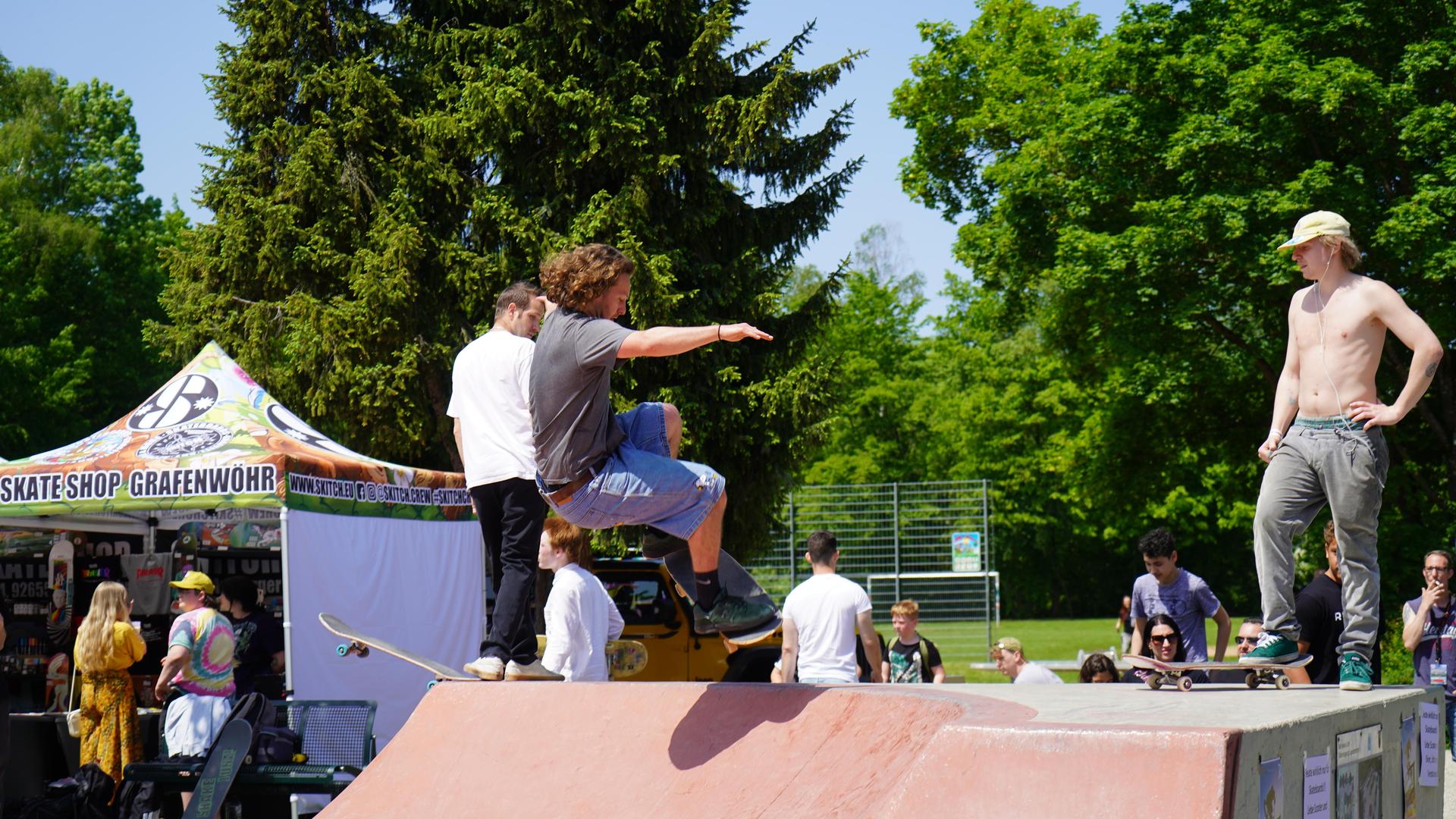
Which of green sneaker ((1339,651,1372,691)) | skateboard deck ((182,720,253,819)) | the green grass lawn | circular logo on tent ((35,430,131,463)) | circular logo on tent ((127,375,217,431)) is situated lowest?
the green grass lawn

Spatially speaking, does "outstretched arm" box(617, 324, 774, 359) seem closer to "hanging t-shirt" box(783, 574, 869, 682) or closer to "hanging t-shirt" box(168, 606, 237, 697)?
"hanging t-shirt" box(783, 574, 869, 682)

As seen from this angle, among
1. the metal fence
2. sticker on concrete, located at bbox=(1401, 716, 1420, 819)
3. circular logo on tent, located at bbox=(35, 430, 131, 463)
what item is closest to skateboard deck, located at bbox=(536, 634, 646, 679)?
circular logo on tent, located at bbox=(35, 430, 131, 463)

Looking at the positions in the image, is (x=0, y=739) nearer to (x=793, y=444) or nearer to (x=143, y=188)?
(x=793, y=444)

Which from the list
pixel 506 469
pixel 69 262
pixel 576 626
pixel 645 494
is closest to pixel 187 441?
pixel 576 626

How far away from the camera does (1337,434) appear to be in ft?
17.5

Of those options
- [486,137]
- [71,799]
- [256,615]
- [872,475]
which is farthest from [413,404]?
[872,475]

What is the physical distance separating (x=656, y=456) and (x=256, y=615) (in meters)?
6.00

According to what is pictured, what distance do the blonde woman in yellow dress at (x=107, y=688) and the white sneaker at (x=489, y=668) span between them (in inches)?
155

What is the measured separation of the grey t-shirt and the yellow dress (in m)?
5.33

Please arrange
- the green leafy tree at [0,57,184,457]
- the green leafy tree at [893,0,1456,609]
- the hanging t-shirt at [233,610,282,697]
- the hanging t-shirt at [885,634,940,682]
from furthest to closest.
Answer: the green leafy tree at [0,57,184,457], the green leafy tree at [893,0,1456,609], the hanging t-shirt at [885,634,940,682], the hanging t-shirt at [233,610,282,697]

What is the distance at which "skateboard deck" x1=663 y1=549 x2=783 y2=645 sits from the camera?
15.6 ft

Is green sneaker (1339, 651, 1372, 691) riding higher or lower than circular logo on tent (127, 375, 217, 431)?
lower

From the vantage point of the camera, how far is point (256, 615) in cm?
963

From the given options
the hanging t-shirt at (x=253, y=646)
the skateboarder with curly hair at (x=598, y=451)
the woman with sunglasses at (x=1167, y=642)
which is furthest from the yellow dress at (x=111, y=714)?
the woman with sunglasses at (x=1167, y=642)
